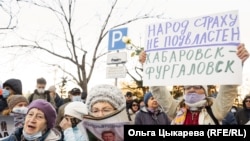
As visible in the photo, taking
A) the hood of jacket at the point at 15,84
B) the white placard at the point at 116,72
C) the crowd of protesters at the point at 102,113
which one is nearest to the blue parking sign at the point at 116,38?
the white placard at the point at 116,72

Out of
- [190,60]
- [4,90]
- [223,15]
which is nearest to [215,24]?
[223,15]

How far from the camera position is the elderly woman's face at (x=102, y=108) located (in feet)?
11.6

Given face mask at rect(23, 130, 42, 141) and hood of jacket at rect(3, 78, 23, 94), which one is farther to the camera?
hood of jacket at rect(3, 78, 23, 94)

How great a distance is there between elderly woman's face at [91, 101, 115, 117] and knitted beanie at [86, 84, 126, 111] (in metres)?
0.03

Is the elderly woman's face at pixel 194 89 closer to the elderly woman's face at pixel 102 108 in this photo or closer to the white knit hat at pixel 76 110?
the elderly woman's face at pixel 102 108

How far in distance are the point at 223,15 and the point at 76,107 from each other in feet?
4.85

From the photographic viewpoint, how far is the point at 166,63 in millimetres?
3936

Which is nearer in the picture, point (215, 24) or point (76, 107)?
point (76, 107)

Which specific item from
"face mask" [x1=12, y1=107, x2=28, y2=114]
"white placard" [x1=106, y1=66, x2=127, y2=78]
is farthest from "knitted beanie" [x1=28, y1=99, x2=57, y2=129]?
"white placard" [x1=106, y1=66, x2=127, y2=78]

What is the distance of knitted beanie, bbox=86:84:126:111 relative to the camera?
3.59 metres

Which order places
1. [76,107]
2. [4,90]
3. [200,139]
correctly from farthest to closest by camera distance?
[4,90] → [76,107] → [200,139]

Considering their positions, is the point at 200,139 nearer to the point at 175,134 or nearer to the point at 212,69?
the point at 175,134

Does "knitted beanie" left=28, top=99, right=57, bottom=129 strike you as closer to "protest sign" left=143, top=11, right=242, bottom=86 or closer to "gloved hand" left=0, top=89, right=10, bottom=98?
"protest sign" left=143, top=11, right=242, bottom=86

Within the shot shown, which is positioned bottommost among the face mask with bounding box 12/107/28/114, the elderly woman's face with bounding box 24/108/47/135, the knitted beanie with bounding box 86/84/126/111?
the elderly woman's face with bounding box 24/108/47/135
